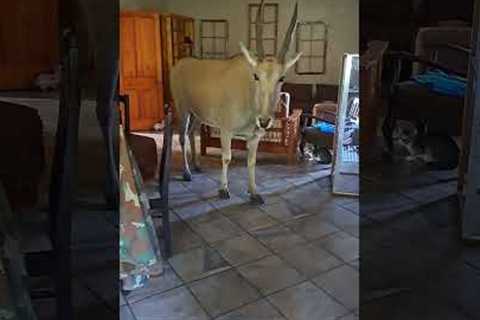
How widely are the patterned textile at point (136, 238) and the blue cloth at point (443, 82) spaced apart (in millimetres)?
466

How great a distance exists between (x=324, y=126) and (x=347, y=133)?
4 centimetres

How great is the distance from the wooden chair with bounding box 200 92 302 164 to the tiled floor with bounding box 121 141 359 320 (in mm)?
22

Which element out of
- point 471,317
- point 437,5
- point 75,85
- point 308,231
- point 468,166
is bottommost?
point 471,317

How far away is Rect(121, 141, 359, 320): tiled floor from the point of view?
753 millimetres

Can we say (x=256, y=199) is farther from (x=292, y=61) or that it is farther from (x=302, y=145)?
(x=292, y=61)

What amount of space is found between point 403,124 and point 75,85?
0.50 meters

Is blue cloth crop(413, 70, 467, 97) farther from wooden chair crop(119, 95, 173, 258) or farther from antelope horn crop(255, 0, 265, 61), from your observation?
wooden chair crop(119, 95, 173, 258)

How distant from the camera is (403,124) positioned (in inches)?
30.1

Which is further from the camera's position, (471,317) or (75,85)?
(471,317)

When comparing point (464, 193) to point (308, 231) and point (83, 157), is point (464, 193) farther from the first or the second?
point (83, 157)

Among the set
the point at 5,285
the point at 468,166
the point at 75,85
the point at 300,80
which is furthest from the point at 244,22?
the point at 5,285

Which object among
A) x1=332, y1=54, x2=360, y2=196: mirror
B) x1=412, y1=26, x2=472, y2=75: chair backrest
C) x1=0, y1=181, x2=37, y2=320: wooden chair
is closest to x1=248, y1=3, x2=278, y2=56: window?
x1=332, y1=54, x2=360, y2=196: mirror

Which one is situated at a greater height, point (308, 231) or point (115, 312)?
point (308, 231)

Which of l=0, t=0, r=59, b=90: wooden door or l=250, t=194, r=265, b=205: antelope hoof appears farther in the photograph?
l=250, t=194, r=265, b=205: antelope hoof
